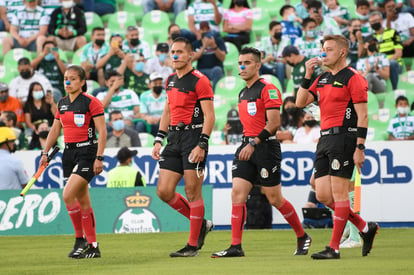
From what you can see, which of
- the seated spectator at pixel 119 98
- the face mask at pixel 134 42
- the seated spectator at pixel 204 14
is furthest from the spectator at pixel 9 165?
the seated spectator at pixel 204 14

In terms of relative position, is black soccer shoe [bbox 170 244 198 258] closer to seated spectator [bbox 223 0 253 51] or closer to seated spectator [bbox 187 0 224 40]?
seated spectator [bbox 187 0 224 40]

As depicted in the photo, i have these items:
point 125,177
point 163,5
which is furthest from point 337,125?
point 163,5

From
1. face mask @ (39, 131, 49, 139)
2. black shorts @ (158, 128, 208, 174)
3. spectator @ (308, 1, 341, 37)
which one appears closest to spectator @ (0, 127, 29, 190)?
face mask @ (39, 131, 49, 139)

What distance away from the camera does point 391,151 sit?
16.9m

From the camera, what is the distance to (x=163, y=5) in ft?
78.7

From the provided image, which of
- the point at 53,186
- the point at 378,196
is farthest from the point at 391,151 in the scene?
the point at 53,186

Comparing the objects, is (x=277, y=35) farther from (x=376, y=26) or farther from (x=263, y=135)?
(x=263, y=135)

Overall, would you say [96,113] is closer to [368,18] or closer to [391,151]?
[391,151]

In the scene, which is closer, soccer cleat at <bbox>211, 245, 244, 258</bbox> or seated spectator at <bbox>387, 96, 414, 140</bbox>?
soccer cleat at <bbox>211, 245, 244, 258</bbox>

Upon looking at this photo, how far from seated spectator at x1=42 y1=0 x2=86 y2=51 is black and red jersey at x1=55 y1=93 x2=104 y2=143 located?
1149 centimetres

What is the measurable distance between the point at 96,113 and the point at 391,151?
735 cm

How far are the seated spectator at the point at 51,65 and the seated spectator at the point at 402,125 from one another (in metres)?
7.87

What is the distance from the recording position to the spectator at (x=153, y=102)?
788 inches

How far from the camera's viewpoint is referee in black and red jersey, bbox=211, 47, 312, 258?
422 inches
